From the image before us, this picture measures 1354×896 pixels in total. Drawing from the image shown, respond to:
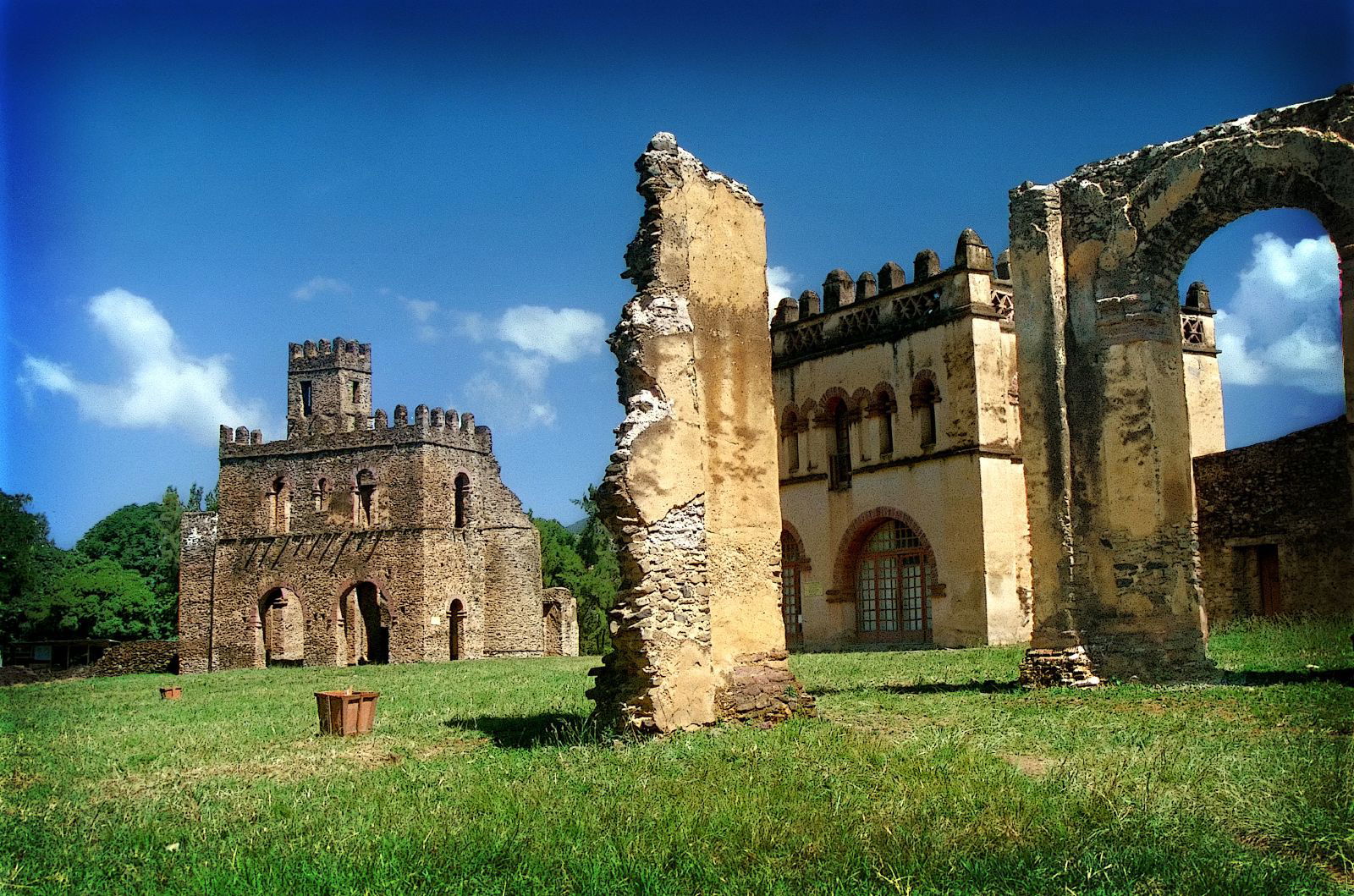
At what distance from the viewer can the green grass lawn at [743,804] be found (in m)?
5.57

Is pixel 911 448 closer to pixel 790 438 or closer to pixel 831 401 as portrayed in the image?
pixel 831 401

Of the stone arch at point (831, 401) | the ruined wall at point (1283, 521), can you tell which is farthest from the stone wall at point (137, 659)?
the ruined wall at point (1283, 521)

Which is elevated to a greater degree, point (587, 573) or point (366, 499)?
point (366, 499)

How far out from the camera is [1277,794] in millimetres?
6766

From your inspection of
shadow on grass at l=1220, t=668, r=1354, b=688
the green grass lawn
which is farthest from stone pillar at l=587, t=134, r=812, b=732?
shadow on grass at l=1220, t=668, r=1354, b=688

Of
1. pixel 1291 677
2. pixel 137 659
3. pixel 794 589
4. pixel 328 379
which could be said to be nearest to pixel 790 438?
pixel 794 589

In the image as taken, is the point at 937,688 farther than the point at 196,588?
No

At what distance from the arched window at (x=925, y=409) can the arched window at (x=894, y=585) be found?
1.98m

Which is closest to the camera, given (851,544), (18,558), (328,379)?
(851,544)

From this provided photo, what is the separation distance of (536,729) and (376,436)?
107ft

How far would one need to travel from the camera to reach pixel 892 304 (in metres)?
27.2

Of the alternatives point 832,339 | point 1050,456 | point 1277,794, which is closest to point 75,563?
point 832,339

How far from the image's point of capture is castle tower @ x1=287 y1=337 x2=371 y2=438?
49.9 m

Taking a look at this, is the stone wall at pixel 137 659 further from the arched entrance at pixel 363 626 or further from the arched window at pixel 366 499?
the arched window at pixel 366 499
